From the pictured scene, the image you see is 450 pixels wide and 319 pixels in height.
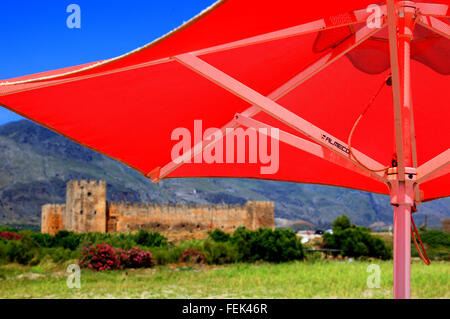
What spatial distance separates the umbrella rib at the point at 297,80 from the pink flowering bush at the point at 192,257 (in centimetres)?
995

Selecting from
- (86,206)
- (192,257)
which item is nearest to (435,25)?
(192,257)

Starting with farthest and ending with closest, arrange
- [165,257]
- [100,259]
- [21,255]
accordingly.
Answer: [165,257], [21,255], [100,259]

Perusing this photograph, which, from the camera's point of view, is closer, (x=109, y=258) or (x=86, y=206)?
(x=109, y=258)

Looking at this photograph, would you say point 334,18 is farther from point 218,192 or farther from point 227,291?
point 218,192

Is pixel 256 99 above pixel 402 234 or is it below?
above

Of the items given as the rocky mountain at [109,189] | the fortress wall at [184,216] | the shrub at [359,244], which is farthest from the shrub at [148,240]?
the rocky mountain at [109,189]

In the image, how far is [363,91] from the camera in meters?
3.02

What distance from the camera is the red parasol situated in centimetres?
187

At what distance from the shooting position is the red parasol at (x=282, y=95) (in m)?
1.87

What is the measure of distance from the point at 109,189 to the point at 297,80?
122 meters

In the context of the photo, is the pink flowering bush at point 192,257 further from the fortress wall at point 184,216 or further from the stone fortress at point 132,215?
the fortress wall at point 184,216

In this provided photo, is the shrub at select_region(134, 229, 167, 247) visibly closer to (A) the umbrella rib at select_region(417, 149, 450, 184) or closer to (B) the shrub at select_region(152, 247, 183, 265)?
(B) the shrub at select_region(152, 247, 183, 265)

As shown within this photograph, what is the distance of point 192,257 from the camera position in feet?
42.1
